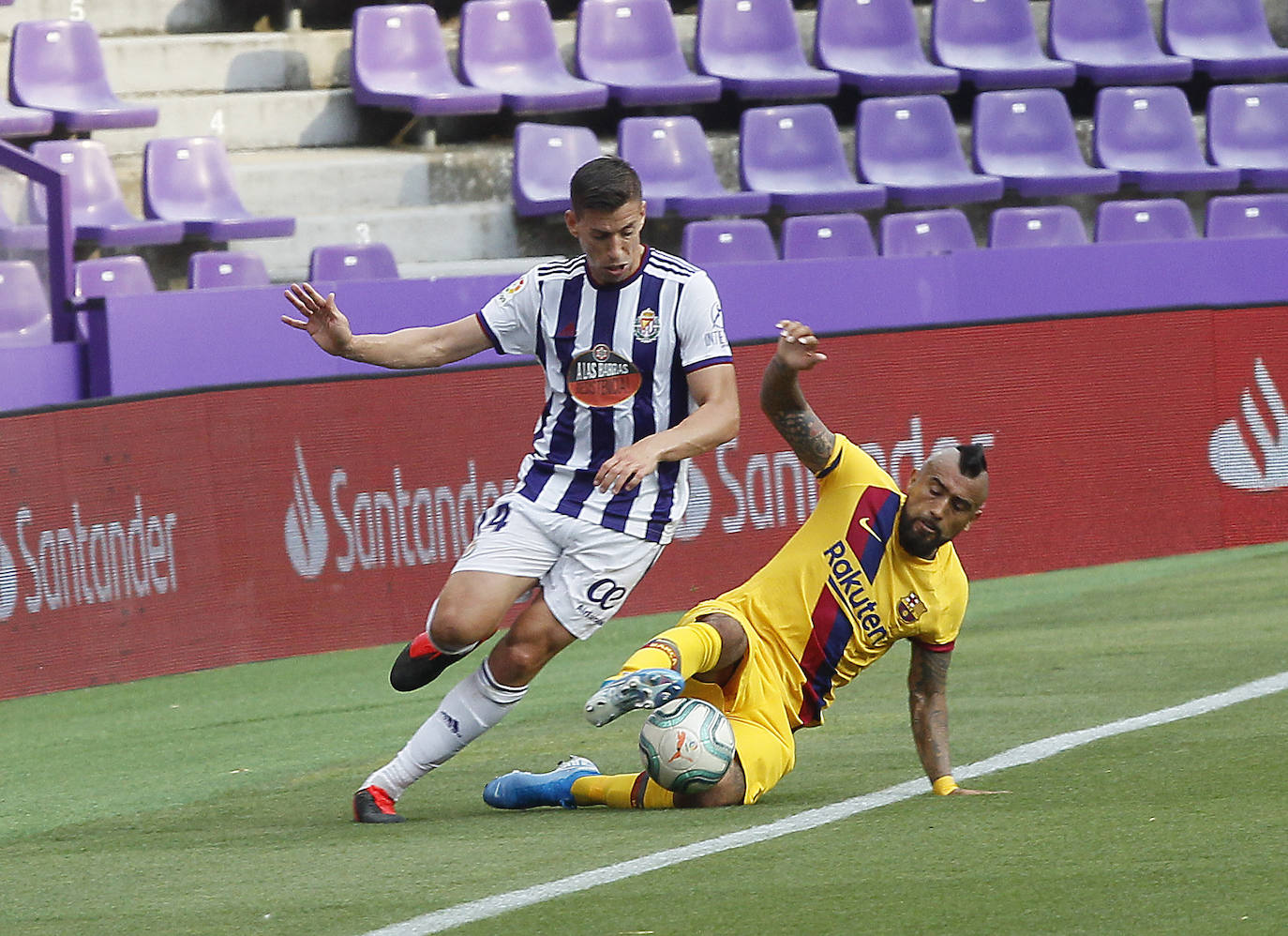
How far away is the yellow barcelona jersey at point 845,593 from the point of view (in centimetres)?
579

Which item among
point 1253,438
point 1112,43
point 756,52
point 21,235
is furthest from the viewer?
point 1112,43

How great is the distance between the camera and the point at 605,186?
5.31 meters

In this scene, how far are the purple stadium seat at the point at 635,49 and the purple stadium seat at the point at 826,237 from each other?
189cm

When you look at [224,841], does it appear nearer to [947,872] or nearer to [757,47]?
[947,872]

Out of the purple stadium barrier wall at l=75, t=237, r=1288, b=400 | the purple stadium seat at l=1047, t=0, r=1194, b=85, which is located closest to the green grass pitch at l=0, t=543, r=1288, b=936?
the purple stadium barrier wall at l=75, t=237, r=1288, b=400

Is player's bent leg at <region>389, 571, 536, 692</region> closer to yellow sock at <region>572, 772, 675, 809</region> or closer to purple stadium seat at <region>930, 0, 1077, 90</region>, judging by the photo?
yellow sock at <region>572, 772, 675, 809</region>

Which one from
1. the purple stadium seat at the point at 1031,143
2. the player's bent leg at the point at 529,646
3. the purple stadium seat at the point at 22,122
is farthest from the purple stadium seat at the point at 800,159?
the player's bent leg at the point at 529,646

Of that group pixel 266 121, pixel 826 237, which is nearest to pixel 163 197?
pixel 266 121

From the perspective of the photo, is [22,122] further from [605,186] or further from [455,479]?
[605,186]

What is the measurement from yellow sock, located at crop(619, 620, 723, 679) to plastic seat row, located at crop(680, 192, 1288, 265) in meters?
7.73

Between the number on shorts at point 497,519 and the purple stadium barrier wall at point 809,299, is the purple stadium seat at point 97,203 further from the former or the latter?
the number on shorts at point 497,519

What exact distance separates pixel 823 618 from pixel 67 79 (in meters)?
9.32

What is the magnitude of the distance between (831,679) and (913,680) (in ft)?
1.01

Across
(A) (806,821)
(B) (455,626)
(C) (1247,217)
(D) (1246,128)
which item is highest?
(D) (1246,128)
